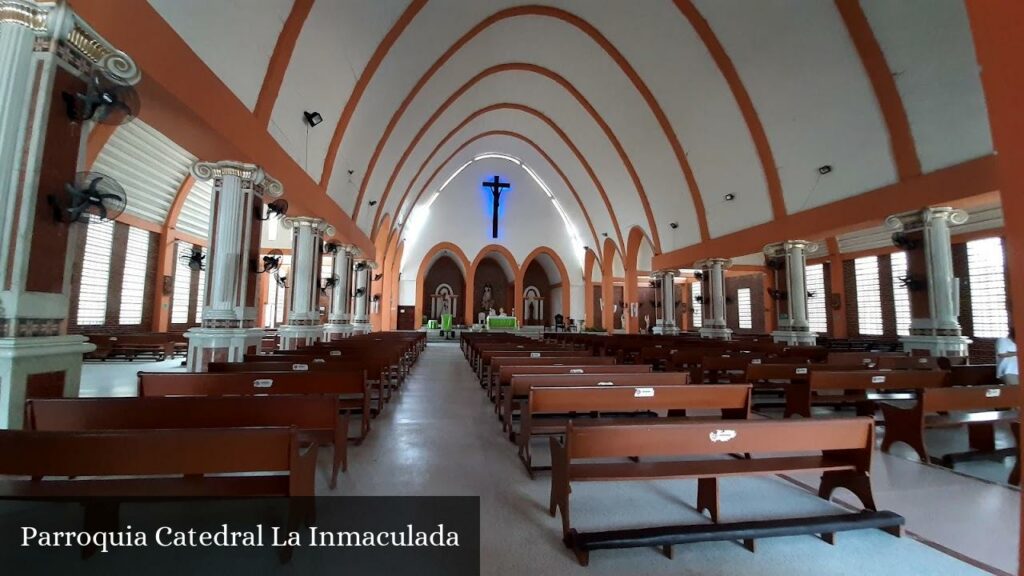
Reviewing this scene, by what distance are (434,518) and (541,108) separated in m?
16.9

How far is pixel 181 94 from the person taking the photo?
3.95 m

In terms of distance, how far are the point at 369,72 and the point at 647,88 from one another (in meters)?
7.47

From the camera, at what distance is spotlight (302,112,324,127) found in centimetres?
673

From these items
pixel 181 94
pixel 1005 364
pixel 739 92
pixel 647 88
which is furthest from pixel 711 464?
pixel 647 88

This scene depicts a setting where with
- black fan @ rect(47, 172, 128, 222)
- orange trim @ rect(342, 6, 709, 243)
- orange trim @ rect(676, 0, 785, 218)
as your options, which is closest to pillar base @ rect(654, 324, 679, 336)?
orange trim @ rect(342, 6, 709, 243)

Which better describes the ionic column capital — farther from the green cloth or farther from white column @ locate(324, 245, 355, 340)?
the green cloth

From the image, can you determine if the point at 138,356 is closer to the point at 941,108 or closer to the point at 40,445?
the point at 40,445

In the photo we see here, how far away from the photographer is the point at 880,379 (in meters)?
3.92

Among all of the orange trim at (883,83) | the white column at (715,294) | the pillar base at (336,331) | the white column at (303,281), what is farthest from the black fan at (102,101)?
the white column at (715,294)

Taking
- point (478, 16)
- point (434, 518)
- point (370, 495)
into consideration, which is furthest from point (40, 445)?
point (478, 16)

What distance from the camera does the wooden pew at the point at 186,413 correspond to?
6.72ft

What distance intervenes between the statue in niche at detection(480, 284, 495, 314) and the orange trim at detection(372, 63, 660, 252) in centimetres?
1165

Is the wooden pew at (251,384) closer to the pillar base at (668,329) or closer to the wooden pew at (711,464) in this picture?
the wooden pew at (711,464)

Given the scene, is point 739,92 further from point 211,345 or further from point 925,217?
point 211,345
